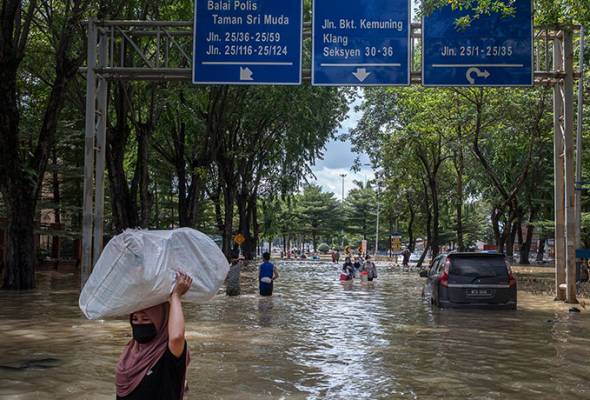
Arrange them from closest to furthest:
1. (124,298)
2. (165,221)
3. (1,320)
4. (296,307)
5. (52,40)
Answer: (124,298), (1,320), (296,307), (52,40), (165,221)

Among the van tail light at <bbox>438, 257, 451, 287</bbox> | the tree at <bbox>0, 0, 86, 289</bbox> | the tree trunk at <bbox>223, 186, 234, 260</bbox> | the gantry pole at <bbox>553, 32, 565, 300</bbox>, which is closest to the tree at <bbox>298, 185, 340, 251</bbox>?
the tree trunk at <bbox>223, 186, 234, 260</bbox>

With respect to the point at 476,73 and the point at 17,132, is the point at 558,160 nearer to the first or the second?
the point at 476,73

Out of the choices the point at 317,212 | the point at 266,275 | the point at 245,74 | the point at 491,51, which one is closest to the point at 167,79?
the point at 245,74

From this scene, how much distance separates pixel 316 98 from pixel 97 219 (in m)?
16.4

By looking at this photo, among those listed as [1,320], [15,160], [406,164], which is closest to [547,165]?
[406,164]

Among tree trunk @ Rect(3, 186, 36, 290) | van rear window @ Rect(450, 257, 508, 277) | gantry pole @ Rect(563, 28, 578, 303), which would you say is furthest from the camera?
tree trunk @ Rect(3, 186, 36, 290)

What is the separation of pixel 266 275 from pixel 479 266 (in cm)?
615

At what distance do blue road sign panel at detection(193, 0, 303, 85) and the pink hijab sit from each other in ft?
41.8

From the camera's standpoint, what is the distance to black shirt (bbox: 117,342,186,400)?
131 inches

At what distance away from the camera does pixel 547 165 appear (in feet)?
150

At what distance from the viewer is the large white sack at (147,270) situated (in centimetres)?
326

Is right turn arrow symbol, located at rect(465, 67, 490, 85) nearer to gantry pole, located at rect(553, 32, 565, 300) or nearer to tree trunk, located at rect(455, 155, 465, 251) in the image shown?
gantry pole, located at rect(553, 32, 565, 300)

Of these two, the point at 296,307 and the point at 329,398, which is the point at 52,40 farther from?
the point at 329,398

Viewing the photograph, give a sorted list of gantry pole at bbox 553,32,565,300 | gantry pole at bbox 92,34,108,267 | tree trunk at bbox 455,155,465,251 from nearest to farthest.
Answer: gantry pole at bbox 92,34,108,267 < gantry pole at bbox 553,32,565,300 < tree trunk at bbox 455,155,465,251
